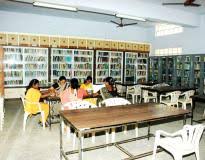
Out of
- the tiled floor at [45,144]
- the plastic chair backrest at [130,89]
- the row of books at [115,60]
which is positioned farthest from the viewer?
the row of books at [115,60]

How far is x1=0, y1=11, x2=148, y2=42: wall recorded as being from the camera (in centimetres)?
855

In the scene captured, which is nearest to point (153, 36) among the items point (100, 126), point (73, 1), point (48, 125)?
point (73, 1)

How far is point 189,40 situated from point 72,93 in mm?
6645

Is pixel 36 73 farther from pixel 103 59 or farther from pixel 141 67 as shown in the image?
pixel 141 67

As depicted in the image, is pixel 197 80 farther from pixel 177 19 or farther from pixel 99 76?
pixel 99 76

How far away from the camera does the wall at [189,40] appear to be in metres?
8.50

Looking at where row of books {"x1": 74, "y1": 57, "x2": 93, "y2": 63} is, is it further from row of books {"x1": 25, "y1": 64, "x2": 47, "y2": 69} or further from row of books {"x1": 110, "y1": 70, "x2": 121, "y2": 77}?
row of books {"x1": 25, "y1": 64, "x2": 47, "y2": 69}

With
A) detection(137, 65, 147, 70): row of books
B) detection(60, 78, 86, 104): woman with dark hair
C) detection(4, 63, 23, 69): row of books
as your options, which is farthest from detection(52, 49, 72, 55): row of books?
detection(60, 78, 86, 104): woman with dark hair

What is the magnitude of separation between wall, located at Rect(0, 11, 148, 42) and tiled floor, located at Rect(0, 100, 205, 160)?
15.6 ft

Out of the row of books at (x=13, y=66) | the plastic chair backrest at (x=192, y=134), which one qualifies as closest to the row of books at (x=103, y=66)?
the row of books at (x=13, y=66)

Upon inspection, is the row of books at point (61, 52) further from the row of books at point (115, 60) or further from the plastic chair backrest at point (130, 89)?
the plastic chair backrest at point (130, 89)

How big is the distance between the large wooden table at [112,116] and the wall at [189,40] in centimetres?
613

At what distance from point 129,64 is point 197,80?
3477mm

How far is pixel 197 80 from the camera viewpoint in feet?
27.4
